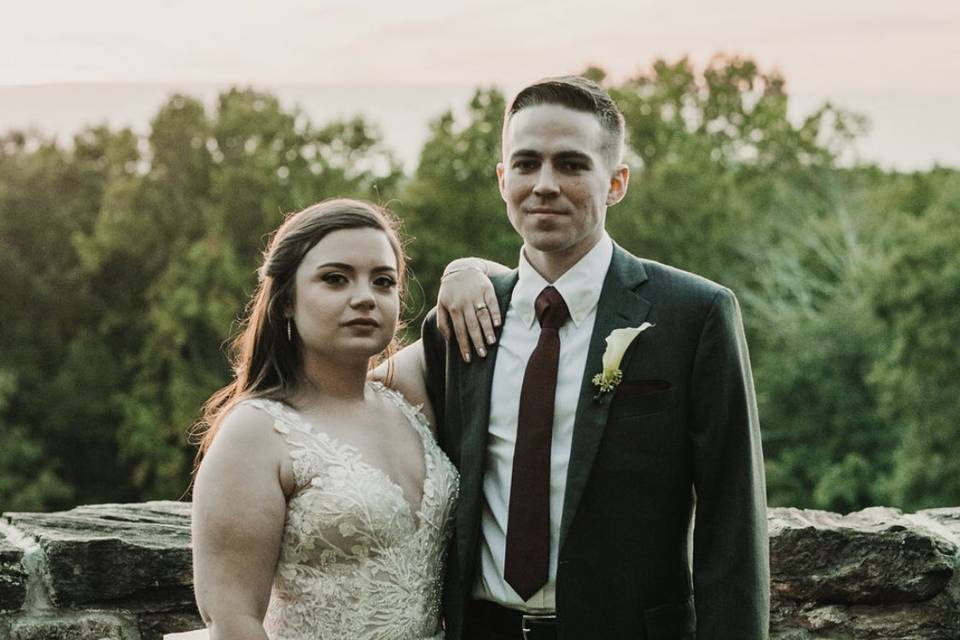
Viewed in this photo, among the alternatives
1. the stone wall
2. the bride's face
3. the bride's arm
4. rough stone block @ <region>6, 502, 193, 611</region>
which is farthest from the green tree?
the bride's arm

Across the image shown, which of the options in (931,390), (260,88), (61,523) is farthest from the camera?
(260,88)

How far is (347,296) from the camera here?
311 centimetres

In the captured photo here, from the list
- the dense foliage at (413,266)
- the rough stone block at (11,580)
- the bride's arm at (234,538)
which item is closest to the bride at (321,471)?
the bride's arm at (234,538)

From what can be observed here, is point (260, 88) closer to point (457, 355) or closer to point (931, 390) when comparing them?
point (931, 390)

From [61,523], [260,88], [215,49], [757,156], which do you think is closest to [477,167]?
[260,88]

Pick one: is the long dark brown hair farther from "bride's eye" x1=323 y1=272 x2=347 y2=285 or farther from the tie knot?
the tie knot

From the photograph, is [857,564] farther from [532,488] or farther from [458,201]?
[458,201]

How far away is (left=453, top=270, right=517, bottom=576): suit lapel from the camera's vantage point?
10.3ft

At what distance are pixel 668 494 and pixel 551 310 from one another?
→ 1.83ft

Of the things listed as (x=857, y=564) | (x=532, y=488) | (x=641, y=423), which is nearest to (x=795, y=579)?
(x=857, y=564)

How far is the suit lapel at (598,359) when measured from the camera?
299 cm

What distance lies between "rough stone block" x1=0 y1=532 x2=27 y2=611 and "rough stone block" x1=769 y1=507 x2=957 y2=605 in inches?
80.5

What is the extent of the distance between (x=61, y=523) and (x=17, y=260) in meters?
26.3

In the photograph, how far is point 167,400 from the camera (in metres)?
27.3
